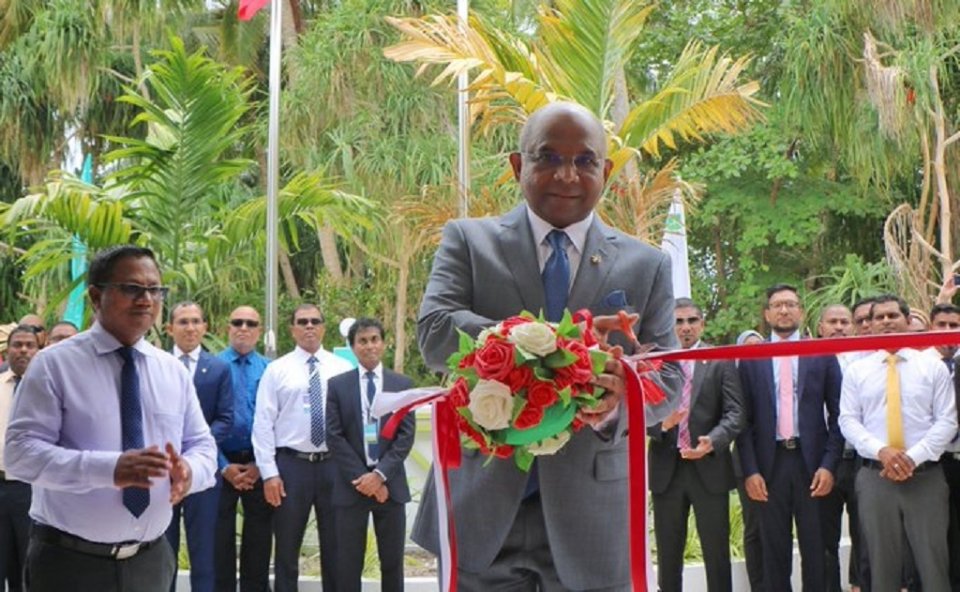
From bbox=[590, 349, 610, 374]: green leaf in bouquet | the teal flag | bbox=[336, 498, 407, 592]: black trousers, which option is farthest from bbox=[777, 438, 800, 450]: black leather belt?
the teal flag

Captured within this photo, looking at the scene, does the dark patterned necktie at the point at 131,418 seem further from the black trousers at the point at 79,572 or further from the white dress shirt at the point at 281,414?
the white dress shirt at the point at 281,414

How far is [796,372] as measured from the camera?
9242mm

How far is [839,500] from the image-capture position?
30.9 feet

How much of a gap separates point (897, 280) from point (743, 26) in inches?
297

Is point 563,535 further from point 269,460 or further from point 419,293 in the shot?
point 419,293

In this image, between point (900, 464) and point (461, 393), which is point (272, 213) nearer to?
point (900, 464)

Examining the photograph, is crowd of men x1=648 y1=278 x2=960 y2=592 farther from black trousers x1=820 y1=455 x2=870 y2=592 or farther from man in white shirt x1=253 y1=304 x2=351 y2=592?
man in white shirt x1=253 y1=304 x2=351 y2=592

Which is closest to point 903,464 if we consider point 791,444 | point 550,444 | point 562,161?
point 791,444

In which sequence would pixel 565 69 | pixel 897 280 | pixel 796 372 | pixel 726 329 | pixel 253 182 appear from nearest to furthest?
pixel 796 372 < pixel 565 69 < pixel 897 280 < pixel 726 329 < pixel 253 182

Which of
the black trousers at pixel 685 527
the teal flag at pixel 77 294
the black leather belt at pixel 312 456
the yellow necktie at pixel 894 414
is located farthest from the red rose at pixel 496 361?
the teal flag at pixel 77 294

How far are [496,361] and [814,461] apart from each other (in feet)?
21.5

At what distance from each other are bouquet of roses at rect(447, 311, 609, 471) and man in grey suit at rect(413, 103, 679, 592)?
0.14 m

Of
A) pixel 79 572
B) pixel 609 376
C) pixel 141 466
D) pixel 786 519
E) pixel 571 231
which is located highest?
pixel 571 231

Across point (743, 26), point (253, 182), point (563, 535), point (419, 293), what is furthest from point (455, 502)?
point (253, 182)
